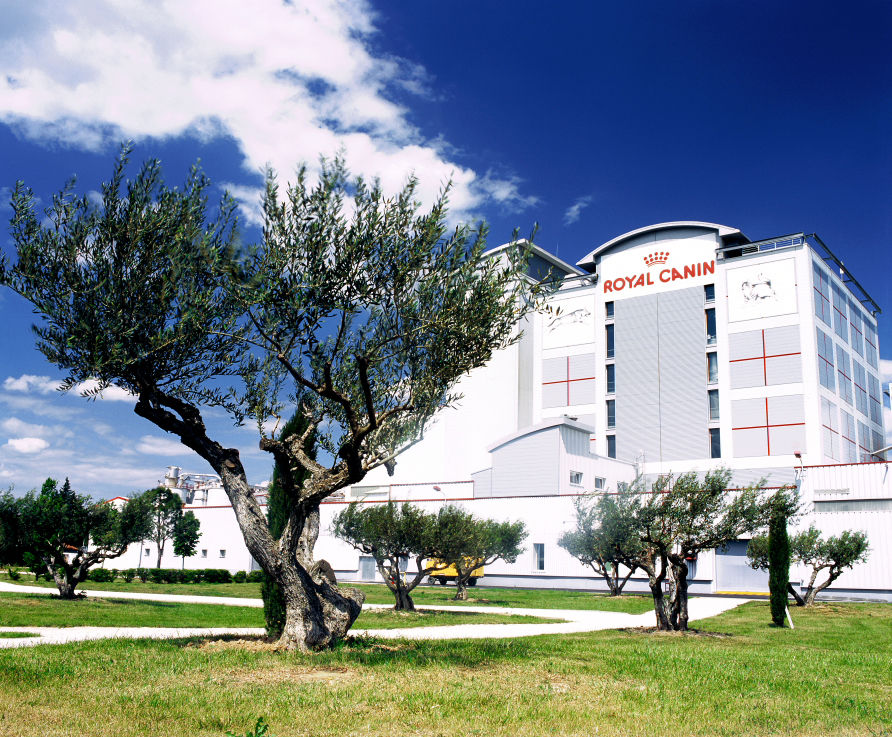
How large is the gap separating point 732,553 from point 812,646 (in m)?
30.1

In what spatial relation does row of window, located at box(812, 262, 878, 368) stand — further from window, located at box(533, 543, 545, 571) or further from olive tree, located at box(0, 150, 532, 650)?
olive tree, located at box(0, 150, 532, 650)

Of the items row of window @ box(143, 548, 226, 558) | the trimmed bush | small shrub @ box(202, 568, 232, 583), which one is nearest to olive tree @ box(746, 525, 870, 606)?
small shrub @ box(202, 568, 232, 583)

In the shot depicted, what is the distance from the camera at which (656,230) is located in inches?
2864

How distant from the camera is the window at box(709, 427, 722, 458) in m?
65.8

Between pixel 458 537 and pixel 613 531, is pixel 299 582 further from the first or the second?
pixel 458 537

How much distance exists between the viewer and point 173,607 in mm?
26625

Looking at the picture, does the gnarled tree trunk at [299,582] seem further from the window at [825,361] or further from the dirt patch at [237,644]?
the window at [825,361]

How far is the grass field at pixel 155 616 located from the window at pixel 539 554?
24932 millimetres

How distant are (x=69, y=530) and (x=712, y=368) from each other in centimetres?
5578

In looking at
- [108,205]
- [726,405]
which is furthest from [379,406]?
[726,405]

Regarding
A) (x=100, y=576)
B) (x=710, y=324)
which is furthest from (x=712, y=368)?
(x=100, y=576)

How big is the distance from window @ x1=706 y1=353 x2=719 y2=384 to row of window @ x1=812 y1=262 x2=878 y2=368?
930cm

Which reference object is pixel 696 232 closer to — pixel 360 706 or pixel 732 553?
pixel 732 553

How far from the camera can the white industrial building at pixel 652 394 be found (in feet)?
188
